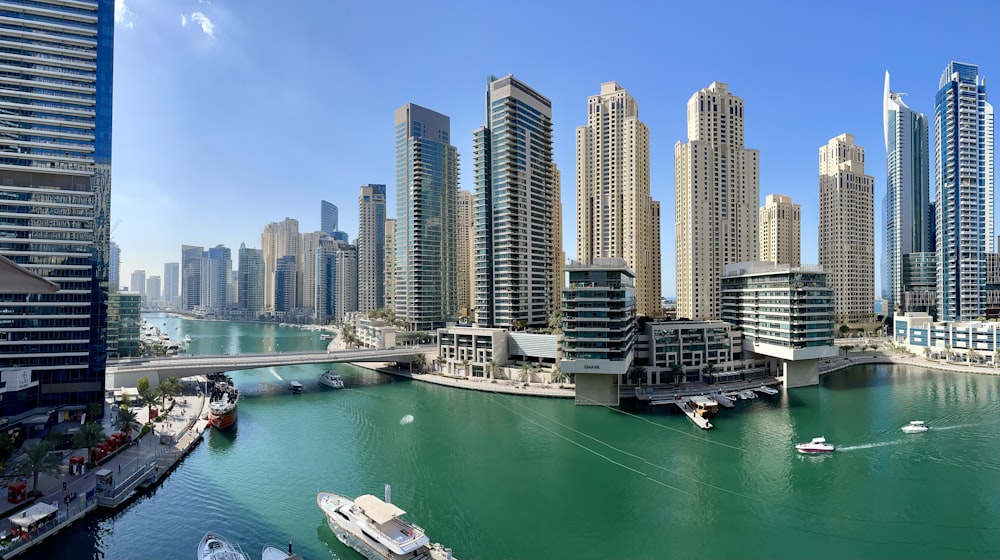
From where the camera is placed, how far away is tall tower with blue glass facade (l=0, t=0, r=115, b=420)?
31.5 m

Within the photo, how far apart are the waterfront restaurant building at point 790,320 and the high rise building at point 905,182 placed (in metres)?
72.1

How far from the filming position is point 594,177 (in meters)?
82.1

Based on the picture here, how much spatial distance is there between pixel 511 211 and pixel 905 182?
10188cm

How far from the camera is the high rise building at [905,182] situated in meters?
103

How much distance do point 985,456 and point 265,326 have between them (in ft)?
536

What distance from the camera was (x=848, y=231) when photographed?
86688 mm

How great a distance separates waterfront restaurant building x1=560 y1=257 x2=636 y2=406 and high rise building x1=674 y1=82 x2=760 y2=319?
3610 centimetres

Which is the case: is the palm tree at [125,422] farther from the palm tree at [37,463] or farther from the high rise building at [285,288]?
the high rise building at [285,288]

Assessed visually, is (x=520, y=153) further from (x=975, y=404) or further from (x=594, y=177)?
(x=975, y=404)

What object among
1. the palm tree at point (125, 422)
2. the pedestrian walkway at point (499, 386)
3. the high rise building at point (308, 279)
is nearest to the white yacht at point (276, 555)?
the palm tree at point (125, 422)

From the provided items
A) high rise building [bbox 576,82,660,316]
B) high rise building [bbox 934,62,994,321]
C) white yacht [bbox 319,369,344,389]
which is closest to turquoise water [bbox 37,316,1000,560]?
white yacht [bbox 319,369,344,389]

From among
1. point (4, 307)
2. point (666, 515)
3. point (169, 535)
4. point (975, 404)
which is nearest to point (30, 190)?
point (4, 307)

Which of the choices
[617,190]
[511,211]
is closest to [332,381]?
[511,211]

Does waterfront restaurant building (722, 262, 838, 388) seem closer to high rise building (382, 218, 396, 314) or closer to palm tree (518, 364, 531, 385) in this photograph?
palm tree (518, 364, 531, 385)
